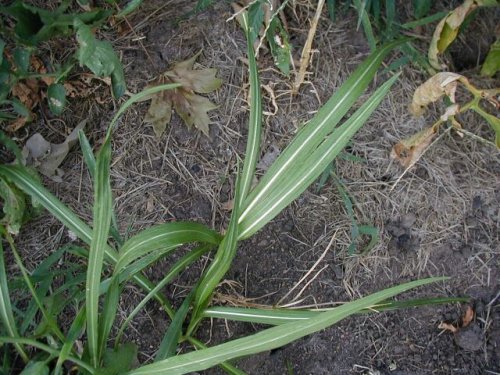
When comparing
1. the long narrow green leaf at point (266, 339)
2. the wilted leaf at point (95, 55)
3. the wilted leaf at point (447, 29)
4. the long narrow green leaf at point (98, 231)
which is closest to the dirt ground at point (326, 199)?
the wilted leaf at point (447, 29)

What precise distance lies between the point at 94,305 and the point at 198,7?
0.77 m

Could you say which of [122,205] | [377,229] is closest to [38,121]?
[122,205]

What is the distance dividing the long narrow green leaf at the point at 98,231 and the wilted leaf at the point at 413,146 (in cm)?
75

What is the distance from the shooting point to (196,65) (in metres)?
1.65

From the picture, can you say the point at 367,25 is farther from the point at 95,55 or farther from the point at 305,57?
the point at 95,55

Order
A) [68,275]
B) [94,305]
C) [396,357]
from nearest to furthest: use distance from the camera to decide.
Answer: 1. [94,305]
2. [68,275]
3. [396,357]

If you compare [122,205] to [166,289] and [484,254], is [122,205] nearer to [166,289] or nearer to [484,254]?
[166,289]

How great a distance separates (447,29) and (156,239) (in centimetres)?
88

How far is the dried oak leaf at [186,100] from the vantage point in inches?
64.1

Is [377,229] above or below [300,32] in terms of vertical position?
below

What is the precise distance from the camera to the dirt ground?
1611mm

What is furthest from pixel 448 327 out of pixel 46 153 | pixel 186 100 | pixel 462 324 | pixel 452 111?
pixel 46 153

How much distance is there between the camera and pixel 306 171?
1243mm

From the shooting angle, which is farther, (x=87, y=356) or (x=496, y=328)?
(x=496, y=328)
